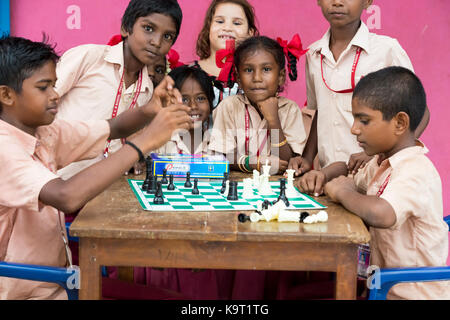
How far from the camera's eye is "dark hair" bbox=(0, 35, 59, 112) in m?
2.33

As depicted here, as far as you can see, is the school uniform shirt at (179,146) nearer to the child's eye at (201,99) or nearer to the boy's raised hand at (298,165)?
the child's eye at (201,99)

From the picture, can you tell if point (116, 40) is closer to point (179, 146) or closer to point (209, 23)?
point (179, 146)

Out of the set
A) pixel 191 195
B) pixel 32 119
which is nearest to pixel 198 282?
pixel 191 195

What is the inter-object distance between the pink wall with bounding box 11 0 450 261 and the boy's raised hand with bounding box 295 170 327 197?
8.98 ft

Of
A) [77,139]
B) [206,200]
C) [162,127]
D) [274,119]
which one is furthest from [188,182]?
[274,119]

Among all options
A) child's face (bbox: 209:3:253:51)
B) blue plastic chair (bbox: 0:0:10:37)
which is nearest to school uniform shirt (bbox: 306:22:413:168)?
child's face (bbox: 209:3:253:51)

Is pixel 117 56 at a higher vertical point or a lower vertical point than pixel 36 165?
higher

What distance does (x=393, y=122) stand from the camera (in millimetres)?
2459

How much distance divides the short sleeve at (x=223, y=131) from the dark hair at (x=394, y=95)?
1097 mm

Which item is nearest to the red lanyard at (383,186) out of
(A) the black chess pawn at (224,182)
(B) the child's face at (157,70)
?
(A) the black chess pawn at (224,182)

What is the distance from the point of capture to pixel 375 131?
247 cm

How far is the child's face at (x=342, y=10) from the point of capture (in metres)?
3.31

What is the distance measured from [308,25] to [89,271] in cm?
379

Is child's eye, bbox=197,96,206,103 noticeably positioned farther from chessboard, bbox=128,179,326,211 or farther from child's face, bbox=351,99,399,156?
child's face, bbox=351,99,399,156
